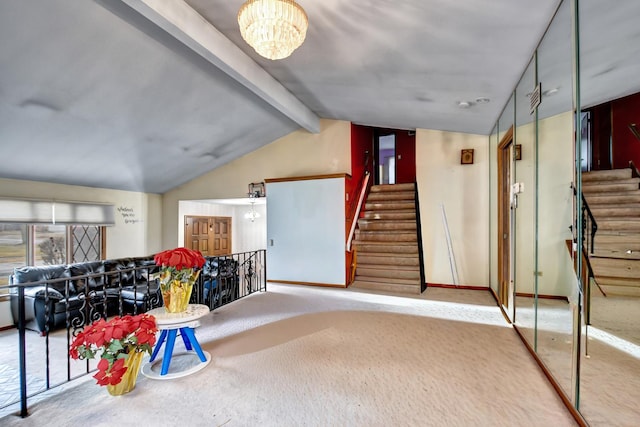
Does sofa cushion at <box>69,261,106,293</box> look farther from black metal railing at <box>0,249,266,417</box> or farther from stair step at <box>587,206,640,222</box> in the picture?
stair step at <box>587,206,640,222</box>

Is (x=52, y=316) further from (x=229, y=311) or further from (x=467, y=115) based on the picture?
(x=467, y=115)

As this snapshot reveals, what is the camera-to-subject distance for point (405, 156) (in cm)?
929

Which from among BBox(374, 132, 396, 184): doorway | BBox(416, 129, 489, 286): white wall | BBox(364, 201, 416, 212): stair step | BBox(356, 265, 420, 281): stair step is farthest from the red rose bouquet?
BBox(374, 132, 396, 184): doorway

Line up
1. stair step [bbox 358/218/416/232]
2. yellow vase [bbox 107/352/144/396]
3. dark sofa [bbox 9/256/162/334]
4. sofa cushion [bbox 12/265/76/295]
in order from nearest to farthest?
yellow vase [bbox 107/352/144/396]
dark sofa [bbox 9/256/162/334]
sofa cushion [bbox 12/265/76/295]
stair step [bbox 358/218/416/232]

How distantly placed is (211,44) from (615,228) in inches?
152

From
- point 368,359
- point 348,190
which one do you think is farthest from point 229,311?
point 348,190

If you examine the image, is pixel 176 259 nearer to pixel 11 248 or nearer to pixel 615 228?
pixel 615 228

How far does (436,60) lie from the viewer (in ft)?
10.4

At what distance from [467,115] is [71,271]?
260 inches

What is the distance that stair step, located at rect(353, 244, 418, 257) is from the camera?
598 cm

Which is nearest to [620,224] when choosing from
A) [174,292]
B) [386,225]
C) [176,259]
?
[176,259]

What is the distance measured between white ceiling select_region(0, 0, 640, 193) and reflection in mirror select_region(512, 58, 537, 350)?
291 mm

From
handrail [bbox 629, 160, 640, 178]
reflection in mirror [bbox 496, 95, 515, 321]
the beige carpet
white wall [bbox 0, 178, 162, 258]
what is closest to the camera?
handrail [bbox 629, 160, 640, 178]

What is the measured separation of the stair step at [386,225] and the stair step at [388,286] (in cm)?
122
